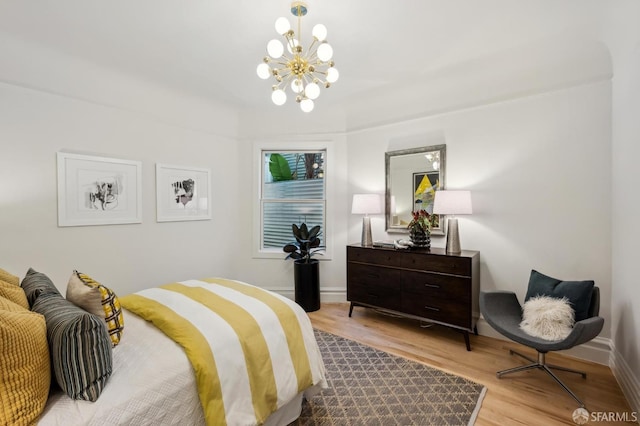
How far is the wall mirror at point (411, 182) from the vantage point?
3307 mm

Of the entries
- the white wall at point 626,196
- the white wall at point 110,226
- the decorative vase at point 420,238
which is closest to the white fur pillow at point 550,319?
the white wall at point 626,196

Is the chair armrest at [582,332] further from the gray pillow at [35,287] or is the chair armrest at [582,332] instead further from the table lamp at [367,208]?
the gray pillow at [35,287]

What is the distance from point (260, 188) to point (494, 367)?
332 cm

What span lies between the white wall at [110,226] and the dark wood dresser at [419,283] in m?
1.93

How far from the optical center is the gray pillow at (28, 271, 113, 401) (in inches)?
44.5

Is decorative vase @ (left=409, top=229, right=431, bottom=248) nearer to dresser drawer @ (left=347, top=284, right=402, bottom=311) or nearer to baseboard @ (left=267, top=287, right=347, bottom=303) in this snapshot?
dresser drawer @ (left=347, top=284, right=402, bottom=311)

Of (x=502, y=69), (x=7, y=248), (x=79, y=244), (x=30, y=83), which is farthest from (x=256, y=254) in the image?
(x=502, y=69)

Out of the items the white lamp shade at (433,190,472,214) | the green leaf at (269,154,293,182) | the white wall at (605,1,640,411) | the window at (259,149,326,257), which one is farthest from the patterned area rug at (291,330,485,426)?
the green leaf at (269,154,293,182)

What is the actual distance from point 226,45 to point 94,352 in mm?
2408

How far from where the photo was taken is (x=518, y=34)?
2.40 metres

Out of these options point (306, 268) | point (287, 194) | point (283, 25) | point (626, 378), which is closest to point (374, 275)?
point (306, 268)

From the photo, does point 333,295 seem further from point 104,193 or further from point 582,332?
point 104,193

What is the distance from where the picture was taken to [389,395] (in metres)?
2.07

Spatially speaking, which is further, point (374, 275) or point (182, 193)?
point (182, 193)
